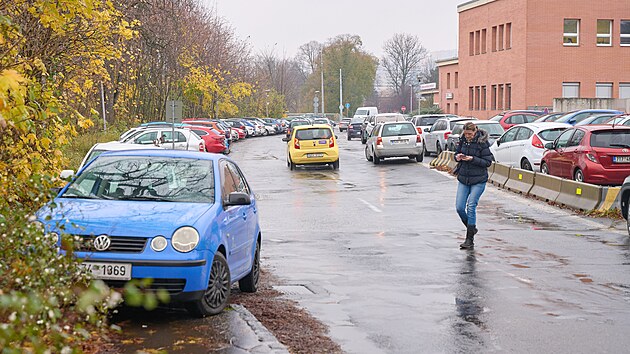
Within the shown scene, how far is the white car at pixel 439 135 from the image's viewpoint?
37.9 m

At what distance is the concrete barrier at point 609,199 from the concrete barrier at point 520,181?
4.42 meters

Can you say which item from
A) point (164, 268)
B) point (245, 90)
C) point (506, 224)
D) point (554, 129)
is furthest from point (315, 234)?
point (245, 90)

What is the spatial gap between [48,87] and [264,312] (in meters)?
5.77

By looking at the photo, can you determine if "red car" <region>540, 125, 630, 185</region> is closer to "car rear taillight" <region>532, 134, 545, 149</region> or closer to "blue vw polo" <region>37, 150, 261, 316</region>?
"car rear taillight" <region>532, 134, 545, 149</region>

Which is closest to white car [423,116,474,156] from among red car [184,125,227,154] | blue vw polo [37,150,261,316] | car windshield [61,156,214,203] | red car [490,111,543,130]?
red car [490,111,543,130]

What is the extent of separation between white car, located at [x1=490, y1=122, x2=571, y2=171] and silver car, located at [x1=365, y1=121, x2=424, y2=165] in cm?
731

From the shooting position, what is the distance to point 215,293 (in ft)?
28.0

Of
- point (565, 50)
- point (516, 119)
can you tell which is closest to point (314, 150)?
point (516, 119)

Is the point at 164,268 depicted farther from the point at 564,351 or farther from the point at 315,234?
the point at 315,234

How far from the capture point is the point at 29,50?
14.5 metres

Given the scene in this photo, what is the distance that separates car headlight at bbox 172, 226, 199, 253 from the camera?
812 cm

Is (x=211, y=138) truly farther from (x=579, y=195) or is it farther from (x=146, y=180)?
(x=146, y=180)

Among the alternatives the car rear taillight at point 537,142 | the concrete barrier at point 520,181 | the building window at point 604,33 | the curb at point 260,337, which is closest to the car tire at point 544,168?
the concrete barrier at point 520,181

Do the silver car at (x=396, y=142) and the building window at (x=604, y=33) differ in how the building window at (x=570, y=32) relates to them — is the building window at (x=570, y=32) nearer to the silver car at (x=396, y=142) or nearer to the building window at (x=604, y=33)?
the building window at (x=604, y=33)
